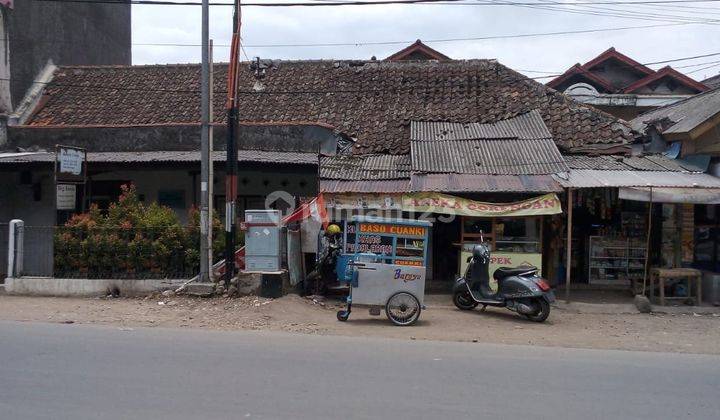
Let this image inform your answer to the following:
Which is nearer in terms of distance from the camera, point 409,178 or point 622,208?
point 409,178

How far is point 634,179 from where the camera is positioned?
11.6m

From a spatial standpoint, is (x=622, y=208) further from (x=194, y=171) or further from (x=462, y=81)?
(x=194, y=171)

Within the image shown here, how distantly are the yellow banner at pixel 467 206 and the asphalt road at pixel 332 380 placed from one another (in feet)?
12.9

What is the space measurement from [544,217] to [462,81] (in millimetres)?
5328

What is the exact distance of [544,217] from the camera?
12961 millimetres

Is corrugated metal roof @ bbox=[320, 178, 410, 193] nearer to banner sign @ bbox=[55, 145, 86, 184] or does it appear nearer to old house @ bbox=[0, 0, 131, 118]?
banner sign @ bbox=[55, 145, 86, 184]

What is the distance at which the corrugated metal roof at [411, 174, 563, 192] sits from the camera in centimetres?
1153

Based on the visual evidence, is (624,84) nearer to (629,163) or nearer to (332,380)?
(629,163)

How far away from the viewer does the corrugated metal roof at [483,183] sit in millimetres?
11531

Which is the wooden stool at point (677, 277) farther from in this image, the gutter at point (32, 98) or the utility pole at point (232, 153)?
the gutter at point (32, 98)

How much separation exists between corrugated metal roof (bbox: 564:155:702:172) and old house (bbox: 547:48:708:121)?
6880mm

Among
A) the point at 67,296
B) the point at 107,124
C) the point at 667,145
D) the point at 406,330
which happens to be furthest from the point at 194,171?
the point at 667,145

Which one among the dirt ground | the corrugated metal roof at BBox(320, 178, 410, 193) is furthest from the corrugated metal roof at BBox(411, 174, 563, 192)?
the dirt ground

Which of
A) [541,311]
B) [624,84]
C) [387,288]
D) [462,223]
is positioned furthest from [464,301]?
[624,84]
